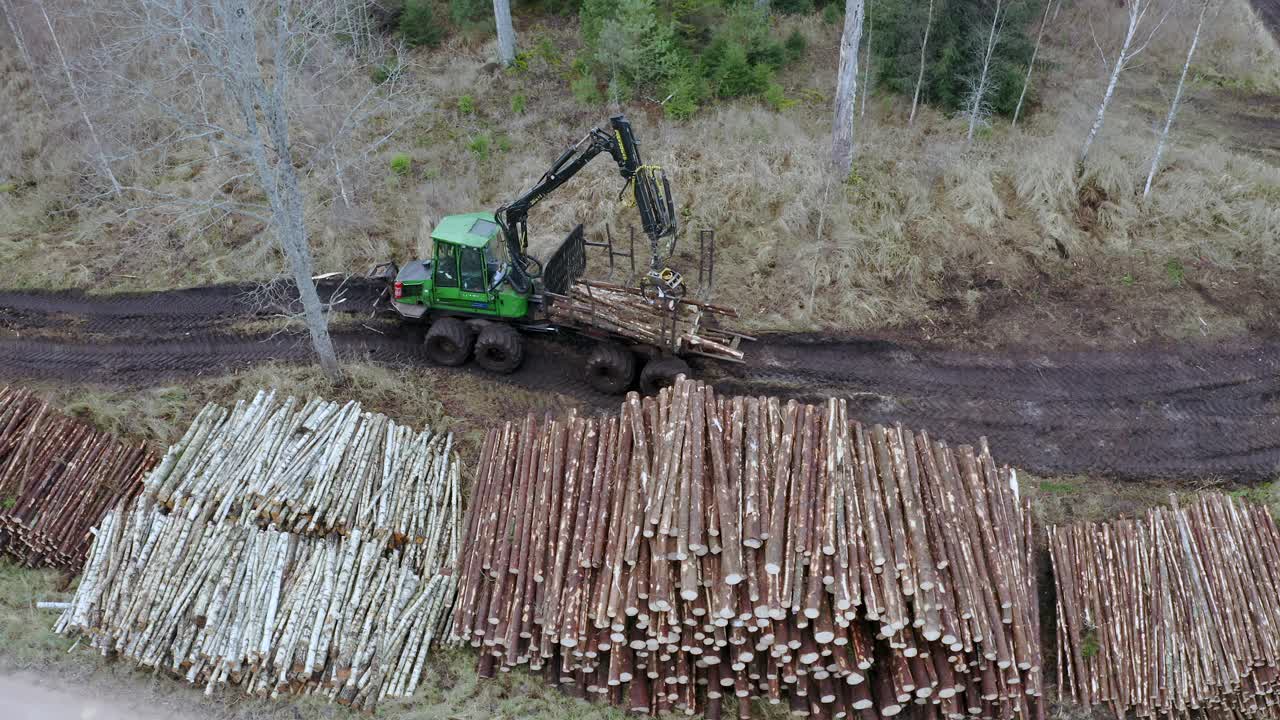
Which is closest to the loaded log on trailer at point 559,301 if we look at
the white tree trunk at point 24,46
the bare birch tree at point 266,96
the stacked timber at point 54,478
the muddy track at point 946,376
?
the muddy track at point 946,376

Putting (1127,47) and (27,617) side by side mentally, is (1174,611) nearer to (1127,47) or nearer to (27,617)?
(1127,47)

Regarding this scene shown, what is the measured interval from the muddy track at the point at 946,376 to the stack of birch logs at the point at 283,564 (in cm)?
309

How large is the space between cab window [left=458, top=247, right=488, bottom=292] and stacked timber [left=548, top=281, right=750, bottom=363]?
1.31 metres

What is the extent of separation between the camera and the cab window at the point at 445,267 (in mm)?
13312

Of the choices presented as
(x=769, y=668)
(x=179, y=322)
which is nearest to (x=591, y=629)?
(x=769, y=668)

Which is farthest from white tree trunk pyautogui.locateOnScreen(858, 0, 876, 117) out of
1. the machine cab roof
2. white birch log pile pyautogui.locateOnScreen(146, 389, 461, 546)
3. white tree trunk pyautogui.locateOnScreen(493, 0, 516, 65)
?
white birch log pile pyautogui.locateOnScreen(146, 389, 461, 546)

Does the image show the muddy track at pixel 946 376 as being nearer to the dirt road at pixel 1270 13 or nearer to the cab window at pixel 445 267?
the cab window at pixel 445 267

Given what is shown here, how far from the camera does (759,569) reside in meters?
8.92

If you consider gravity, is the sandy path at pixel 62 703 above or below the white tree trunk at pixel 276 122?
below

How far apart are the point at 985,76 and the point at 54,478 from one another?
20.5 m

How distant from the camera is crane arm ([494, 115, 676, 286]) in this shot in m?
12.4

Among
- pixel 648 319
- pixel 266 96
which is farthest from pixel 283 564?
pixel 648 319

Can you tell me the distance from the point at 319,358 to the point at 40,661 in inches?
226

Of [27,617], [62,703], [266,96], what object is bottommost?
[62,703]
